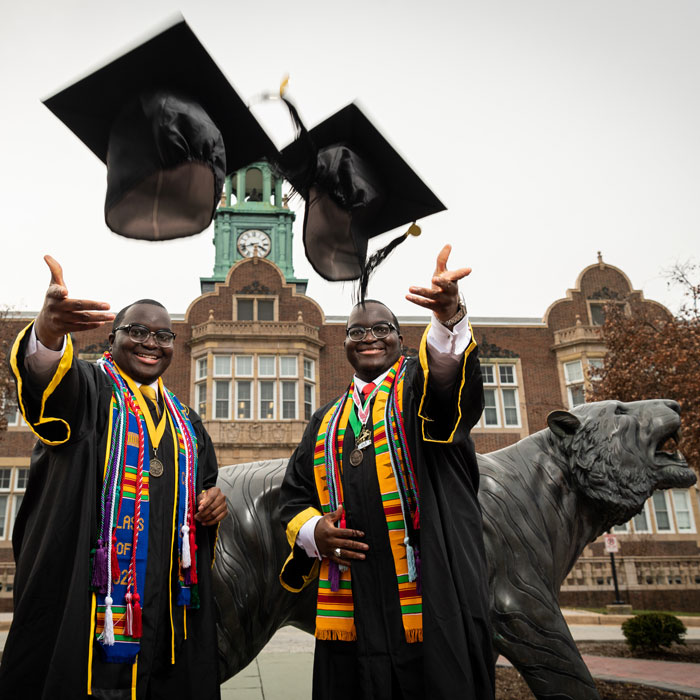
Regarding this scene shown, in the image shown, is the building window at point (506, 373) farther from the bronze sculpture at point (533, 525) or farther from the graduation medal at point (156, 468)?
the graduation medal at point (156, 468)

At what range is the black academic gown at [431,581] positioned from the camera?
253 centimetres

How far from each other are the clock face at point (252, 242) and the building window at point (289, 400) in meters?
23.1

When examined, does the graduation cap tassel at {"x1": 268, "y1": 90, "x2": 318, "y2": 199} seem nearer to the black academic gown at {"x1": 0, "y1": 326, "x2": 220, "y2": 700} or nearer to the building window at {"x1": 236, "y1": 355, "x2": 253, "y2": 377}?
the black academic gown at {"x1": 0, "y1": 326, "x2": 220, "y2": 700}

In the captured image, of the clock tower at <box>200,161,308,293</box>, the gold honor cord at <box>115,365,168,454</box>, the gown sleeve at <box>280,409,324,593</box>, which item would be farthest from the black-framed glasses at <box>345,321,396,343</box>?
the clock tower at <box>200,161,308,293</box>

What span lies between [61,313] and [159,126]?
965 millimetres

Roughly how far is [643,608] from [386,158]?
60.9ft

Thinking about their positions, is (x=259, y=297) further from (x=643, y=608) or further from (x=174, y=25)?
(x=174, y=25)

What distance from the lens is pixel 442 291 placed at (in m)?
2.58

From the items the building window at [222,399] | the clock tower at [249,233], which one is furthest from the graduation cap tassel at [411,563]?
the clock tower at [249,233]

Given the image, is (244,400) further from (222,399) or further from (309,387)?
(309,387)

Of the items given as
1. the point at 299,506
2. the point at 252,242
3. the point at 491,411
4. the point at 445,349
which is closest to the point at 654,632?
the point at 299,506

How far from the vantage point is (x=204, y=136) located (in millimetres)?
2949

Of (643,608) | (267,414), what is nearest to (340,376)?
(267,414)

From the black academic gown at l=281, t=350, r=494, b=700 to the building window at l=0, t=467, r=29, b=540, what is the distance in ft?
70.3
